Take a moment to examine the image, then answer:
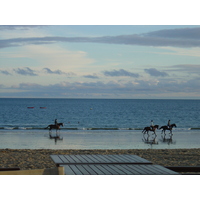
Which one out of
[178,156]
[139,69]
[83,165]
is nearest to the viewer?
[83,165]

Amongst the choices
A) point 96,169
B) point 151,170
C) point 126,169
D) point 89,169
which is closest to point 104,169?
point 96,169

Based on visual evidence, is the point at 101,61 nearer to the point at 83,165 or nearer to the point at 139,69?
the point at 139,69

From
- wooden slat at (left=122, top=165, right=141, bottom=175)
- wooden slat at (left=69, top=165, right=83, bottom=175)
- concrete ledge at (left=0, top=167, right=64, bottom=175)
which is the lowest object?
wooden slat at (left=69, top=165, right=83, bottom=175)

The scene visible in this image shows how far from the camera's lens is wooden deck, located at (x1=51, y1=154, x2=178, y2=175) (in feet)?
22.7

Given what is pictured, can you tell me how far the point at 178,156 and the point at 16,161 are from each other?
6.41m

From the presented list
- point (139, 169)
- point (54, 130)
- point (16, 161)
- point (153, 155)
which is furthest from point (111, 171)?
point (54, 130)

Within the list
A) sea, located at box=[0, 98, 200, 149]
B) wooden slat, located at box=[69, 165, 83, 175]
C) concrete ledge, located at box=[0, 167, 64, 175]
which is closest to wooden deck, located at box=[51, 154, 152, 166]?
wooden slat, located at box=[69, 165, 83, 175]

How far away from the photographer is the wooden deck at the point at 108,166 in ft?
22.7

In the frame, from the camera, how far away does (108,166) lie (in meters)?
7.64

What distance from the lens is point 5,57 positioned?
237 feet

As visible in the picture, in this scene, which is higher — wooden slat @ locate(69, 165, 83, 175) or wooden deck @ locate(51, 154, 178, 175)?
wooden deck @ locate(51, 154, 178, 175)

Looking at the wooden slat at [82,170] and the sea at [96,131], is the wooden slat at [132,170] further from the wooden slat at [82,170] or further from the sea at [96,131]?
the sea at [96,131]

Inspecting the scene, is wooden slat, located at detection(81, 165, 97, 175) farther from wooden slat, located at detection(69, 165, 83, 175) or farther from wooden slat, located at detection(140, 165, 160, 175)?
wooden slat, located at detection(140, 165, 160, 175)

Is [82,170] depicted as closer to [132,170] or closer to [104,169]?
[104,169]
